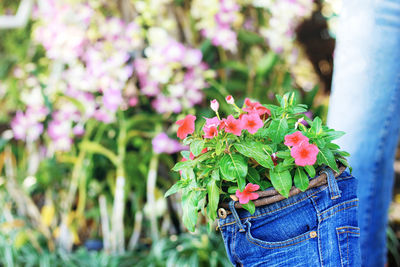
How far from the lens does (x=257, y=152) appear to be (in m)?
0.73

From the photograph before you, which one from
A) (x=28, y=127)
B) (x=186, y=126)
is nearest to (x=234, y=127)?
(x=186, y=126)

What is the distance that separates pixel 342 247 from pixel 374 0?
2.09ft

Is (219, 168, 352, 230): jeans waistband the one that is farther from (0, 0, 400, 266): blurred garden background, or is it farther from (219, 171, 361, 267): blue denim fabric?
(0, 0, 400, 266): blurred garden background

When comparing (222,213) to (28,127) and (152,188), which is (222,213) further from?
(28,127)

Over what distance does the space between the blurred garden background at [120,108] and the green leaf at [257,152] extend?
104cm

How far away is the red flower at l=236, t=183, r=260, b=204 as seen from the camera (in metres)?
0.72

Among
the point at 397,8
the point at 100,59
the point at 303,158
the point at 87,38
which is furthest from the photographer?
the point at 87,38

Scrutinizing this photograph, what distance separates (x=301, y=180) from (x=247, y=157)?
0.12 metres

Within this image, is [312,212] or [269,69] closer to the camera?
[312,212]

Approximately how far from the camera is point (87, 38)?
2064 millimetres

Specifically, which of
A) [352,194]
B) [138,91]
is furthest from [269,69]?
[352,194]

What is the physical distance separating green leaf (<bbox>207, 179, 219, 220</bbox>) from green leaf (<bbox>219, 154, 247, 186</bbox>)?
0.04 metres

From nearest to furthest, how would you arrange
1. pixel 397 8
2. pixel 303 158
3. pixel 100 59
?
1. pixel 303 158
2. pixel 397 8
3. pixel 100 59

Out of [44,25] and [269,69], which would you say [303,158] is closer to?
[269,69]
